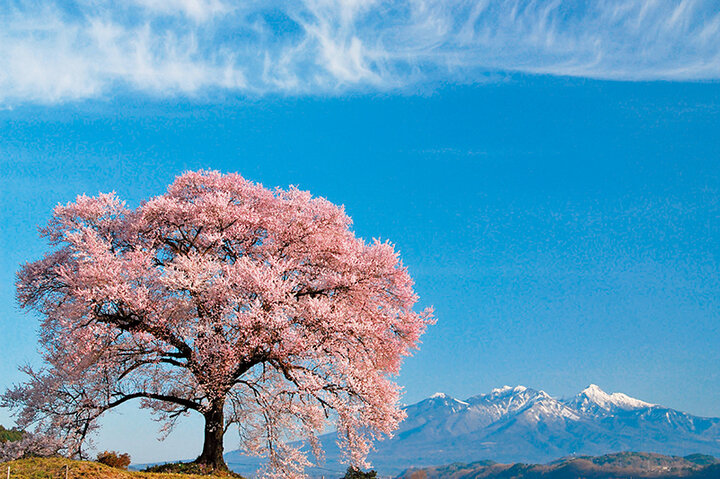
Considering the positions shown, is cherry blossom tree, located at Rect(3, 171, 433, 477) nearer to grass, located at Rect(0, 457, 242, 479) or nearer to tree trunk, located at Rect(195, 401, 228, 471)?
tree trunk, located at Rect(195, 401, 228, 471)

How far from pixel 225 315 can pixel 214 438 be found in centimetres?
708

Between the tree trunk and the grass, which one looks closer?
the grass

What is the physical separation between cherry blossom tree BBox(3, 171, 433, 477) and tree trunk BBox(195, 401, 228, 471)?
74mm

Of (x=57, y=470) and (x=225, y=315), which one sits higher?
(x=225, y=315)

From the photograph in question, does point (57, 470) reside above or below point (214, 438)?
below

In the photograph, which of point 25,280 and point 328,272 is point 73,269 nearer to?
point 25,280

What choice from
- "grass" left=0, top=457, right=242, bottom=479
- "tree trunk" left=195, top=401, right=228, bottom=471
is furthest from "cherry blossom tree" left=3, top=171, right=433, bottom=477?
"grass" left=0, top=457, right=242, bottom=479

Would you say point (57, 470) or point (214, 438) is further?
point (214, 438)

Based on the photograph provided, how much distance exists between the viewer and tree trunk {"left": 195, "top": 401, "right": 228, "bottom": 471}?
91.6ft

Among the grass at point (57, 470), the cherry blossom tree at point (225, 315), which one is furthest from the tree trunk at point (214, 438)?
the grass at point (57, 470)

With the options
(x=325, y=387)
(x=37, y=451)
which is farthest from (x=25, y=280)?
(x=325, y=387)

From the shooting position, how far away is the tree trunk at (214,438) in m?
27.9

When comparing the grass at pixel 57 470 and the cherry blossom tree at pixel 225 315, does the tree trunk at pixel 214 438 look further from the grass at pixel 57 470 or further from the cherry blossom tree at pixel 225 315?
the grass at pixel 57 470

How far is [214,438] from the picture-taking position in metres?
28.3
